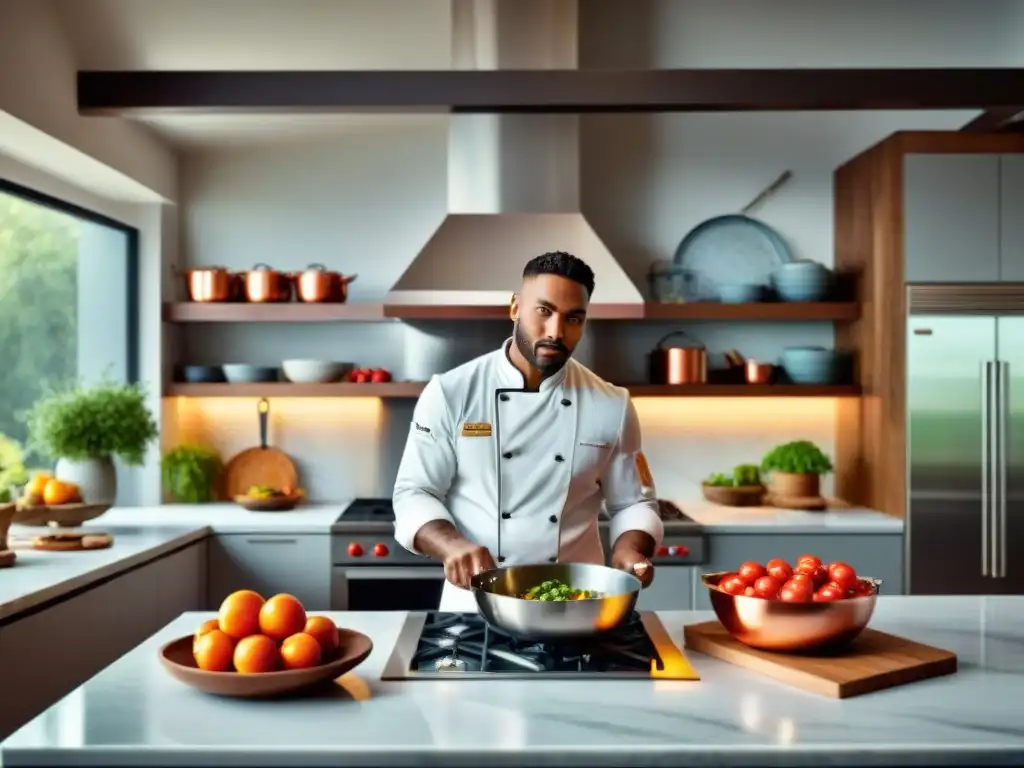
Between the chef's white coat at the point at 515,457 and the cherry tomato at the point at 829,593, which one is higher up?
the chef's white coat at the point at 515,457

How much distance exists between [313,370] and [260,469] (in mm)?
648

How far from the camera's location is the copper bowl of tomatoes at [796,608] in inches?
77.9

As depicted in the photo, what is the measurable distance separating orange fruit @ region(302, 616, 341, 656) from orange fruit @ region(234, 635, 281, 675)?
82 millimetres

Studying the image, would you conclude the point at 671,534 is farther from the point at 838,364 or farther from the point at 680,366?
the point at 838,364

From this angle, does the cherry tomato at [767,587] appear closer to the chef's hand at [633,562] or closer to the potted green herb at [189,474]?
the chef's hand at [633,562]

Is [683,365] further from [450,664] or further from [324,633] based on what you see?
[324,633]

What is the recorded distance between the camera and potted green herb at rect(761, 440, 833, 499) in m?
4.75

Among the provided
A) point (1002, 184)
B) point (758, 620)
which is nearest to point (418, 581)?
point (758, 620)

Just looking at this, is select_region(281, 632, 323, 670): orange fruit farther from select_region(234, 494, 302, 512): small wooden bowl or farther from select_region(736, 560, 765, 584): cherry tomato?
select_region(234, 494, 302, 512): small wooden bowl

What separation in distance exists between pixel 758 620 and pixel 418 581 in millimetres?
2577

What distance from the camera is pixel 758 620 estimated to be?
201 cm

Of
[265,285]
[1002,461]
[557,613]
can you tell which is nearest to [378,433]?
[265,285]

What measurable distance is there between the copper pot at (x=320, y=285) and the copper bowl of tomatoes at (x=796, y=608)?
3194mm

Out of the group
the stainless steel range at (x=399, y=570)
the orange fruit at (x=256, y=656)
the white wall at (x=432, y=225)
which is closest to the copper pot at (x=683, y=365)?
the white wall at (x=432, y=225)
